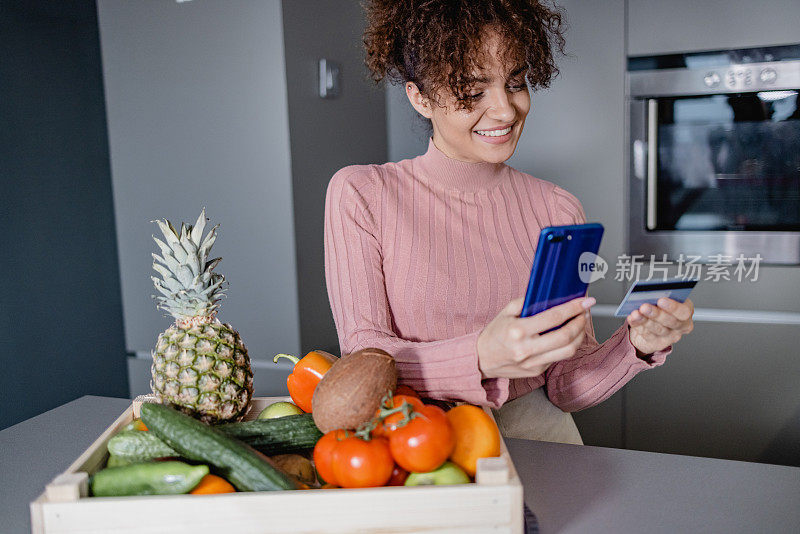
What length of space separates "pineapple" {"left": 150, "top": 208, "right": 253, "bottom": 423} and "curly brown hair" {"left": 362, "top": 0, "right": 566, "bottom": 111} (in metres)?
0.46

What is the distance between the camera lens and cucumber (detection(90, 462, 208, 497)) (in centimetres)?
71

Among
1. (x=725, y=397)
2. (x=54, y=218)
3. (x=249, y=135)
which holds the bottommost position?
(x=725, y=397)

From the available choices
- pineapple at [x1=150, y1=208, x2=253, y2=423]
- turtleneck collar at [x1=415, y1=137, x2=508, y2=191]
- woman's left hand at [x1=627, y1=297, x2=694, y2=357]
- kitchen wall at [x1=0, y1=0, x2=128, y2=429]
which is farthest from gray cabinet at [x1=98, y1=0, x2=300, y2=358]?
woman's left hand at [x1=627, y1=297, x2=694, y2=357]

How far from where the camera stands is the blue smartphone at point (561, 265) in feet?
2.45

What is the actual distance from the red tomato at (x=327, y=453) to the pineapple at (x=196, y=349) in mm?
223

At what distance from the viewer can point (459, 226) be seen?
1.28m

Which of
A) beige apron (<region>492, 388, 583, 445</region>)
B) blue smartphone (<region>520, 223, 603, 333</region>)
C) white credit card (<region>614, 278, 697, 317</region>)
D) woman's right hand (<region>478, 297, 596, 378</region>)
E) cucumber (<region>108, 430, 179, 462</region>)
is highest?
blue smartphone (<region>520, 223, 603, 333</region>)

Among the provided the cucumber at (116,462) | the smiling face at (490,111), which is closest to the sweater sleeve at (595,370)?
the smiling face at (490,111)

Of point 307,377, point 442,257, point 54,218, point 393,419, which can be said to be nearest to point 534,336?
point 393,419

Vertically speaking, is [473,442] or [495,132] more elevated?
[495,132]

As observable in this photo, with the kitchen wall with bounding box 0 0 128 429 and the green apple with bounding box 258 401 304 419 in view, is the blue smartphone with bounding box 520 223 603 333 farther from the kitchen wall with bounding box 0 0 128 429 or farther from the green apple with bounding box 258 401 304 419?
the kitchen wall with bounding box 0 0 128 429

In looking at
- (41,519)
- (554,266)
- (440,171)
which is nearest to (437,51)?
(440,171)

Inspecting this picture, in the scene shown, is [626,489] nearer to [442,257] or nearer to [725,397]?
[442,257]

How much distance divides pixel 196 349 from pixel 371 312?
1.06 feet
